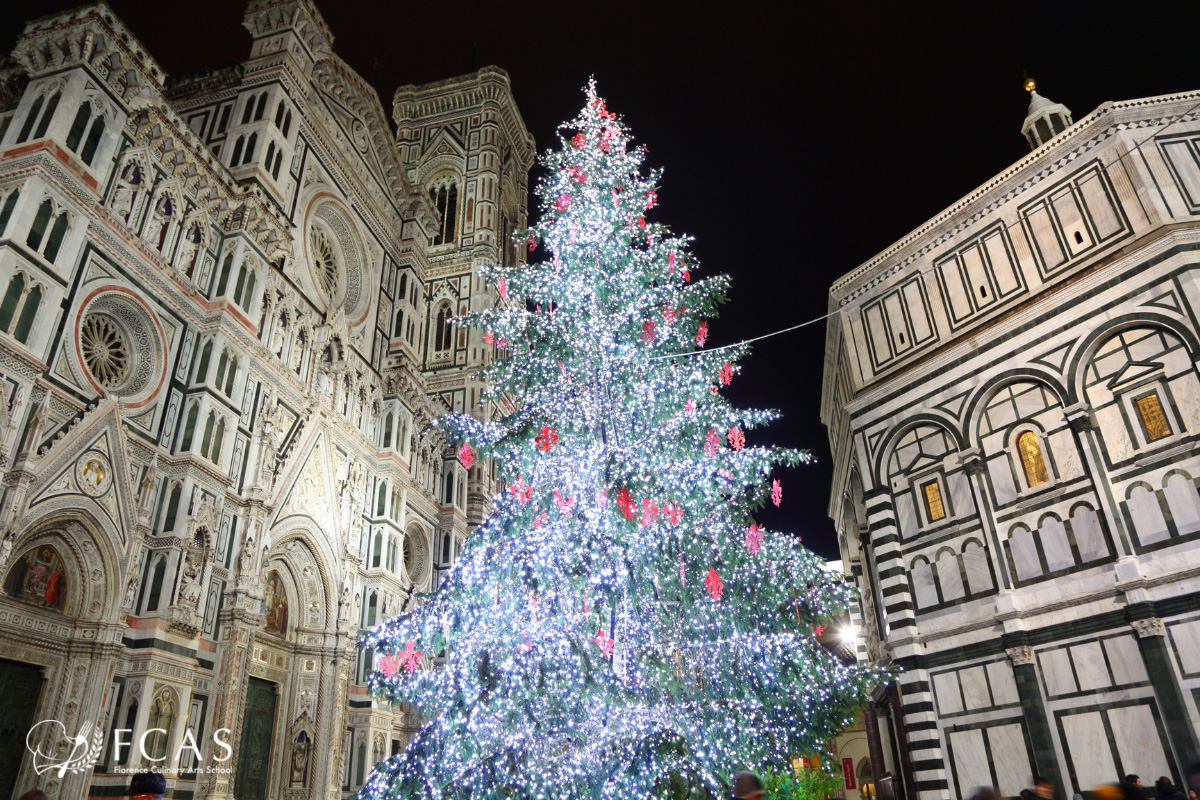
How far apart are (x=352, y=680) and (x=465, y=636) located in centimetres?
1219

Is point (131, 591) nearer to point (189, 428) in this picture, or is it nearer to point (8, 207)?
point (189, 428)

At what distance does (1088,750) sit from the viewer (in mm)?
14016

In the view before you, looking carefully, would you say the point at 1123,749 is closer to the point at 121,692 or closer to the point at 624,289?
the point at 624,289

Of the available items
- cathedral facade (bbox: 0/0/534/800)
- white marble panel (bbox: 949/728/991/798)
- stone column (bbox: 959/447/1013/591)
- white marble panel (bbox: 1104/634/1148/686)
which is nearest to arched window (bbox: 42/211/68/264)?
cathedral facade (bbox: 0/0/534/800)

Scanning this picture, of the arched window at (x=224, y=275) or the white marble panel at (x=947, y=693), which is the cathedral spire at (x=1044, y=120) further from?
the arched window at (x=224, y=275)

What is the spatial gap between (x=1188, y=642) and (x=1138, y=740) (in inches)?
77.5

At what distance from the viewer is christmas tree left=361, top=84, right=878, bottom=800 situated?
8984mm

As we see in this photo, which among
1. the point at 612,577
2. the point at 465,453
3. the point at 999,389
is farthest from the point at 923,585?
the point at 465,453

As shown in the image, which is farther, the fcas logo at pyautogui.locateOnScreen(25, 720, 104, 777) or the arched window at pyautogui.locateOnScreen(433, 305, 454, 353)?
the arched window at pyautogui.locateOnScreen(433, 305, 454, 353)

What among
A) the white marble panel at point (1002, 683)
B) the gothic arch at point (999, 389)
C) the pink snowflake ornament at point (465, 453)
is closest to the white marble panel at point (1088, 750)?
the white marble panel at point (1002, 683)

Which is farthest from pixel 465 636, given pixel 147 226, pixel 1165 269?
pixel 1165 269

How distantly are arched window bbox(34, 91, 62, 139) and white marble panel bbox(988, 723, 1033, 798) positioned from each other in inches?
861

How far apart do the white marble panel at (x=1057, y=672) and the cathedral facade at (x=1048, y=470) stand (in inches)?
1.5

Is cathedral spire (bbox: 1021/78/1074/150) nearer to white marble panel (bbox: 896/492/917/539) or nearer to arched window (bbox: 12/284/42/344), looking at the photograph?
white marble panel (bbox: 896/492/917/539)
